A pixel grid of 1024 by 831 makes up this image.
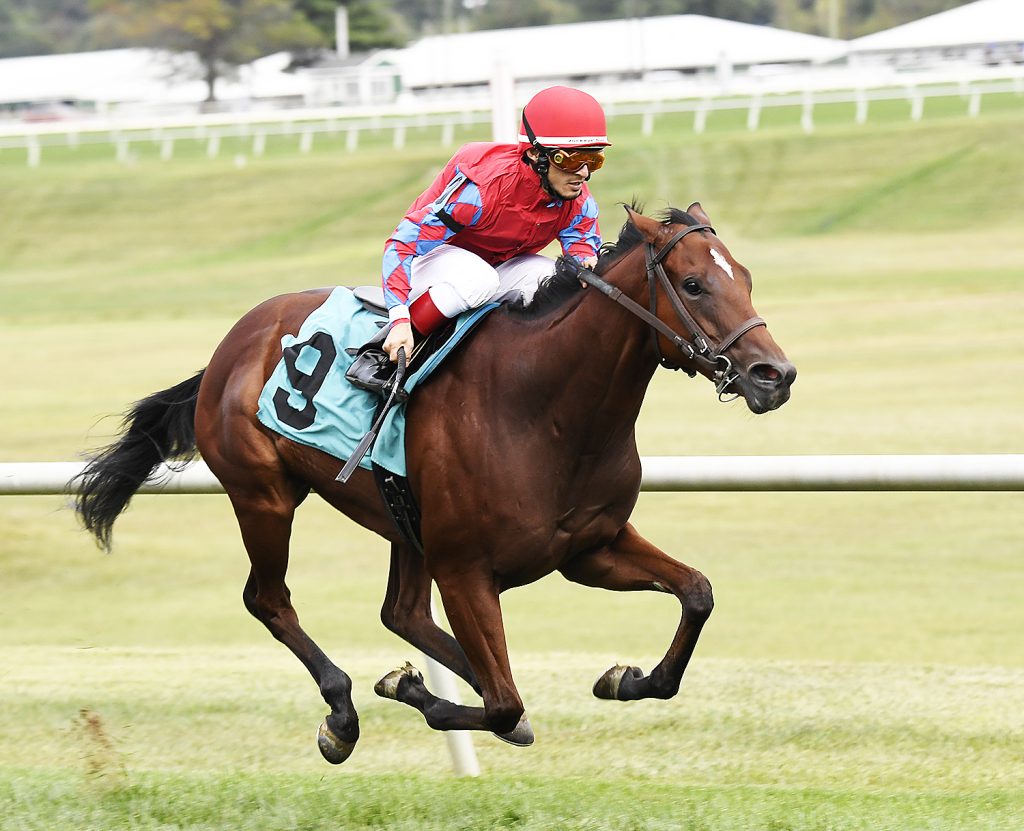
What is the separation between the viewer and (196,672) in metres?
6.57

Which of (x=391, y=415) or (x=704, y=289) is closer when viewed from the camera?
(x=704, y=289)

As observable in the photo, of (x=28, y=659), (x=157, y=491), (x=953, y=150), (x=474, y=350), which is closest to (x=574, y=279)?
(x=474, y=350)

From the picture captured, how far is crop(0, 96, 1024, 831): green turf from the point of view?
4.46 metres

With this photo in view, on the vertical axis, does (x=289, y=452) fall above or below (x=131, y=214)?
above

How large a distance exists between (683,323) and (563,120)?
650 mm

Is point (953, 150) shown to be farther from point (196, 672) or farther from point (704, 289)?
point (704, 289)

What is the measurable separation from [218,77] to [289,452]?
57.0m

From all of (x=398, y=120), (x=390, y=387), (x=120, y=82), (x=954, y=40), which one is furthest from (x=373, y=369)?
(x=120, y=82)

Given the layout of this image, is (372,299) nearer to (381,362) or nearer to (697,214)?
(381,362)

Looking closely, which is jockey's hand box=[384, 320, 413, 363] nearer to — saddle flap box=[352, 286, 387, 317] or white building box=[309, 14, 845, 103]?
saddle flap box=[352, 286, 387, 317]

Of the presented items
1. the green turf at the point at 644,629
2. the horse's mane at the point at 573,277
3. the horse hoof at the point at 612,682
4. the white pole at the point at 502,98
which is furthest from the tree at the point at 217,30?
the horse hoof at the point at 612,682

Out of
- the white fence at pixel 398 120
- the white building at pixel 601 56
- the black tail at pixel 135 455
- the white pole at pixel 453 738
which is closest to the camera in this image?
the white pole at pixel 453 738

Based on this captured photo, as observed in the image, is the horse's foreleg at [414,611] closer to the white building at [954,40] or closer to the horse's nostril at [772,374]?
the horse's nostril at [772,374]

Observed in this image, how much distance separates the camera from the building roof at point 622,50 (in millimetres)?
54281
